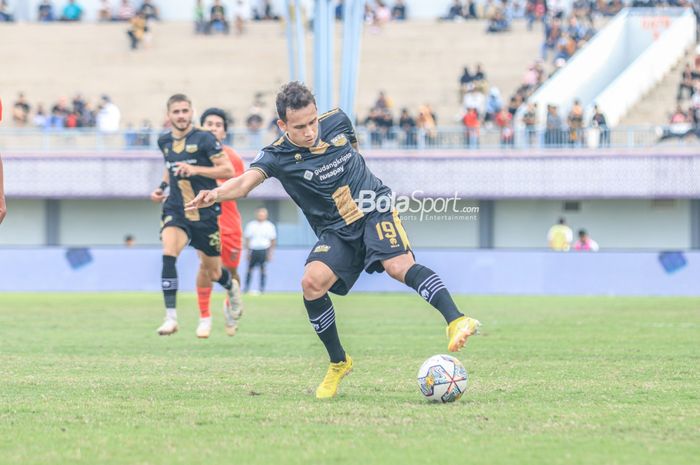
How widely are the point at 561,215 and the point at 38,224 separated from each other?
Result: 1652cm

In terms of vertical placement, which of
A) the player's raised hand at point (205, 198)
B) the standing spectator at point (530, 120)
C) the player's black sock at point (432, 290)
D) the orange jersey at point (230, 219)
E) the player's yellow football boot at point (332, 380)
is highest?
the standing spectator at point (530, 120)

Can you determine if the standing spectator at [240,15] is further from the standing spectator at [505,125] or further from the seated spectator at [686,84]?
the seated spectator at [686,84]

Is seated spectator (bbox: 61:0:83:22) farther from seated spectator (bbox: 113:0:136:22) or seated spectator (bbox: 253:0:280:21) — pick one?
seated spectator (bbox: 253:0:280:21)

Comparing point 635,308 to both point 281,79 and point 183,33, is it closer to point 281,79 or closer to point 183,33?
point 281,79

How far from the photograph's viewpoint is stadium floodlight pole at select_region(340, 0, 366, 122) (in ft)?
117

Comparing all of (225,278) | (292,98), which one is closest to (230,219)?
(225,278)

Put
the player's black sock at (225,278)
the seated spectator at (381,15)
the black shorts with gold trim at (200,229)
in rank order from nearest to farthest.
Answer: the black shorts with gold trim at (200,229) → the player's black sock at (225,278) → the seated spectator at (381,15)

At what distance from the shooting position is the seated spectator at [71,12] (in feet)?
158

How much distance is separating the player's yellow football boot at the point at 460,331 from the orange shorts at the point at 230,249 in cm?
743

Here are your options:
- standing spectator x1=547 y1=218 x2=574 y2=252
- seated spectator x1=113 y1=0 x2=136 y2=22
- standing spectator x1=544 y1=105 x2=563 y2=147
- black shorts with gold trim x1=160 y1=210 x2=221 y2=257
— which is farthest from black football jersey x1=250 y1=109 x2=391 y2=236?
seated spectator x1=113 y1=0 x2=136 y2=22

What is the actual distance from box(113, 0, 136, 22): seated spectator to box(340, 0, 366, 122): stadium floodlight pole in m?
14.1

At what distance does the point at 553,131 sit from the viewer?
3600cm

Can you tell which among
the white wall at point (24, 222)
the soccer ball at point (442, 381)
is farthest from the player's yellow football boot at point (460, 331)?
the white wall at point (24, 222)

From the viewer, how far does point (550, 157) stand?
3688 cm
